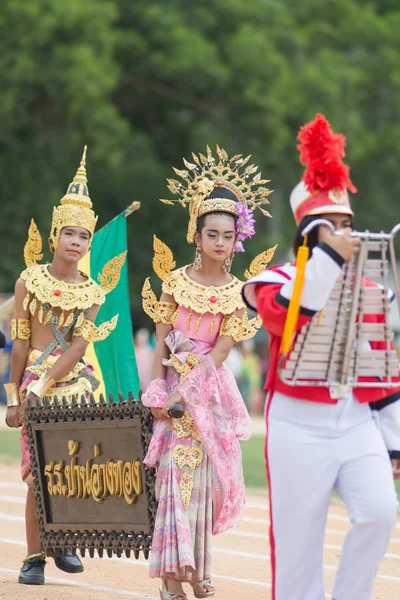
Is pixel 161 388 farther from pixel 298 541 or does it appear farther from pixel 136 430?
pixel 298 541

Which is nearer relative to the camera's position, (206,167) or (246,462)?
(206,167)

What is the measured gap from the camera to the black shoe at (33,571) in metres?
7.19

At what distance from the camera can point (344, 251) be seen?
474cm

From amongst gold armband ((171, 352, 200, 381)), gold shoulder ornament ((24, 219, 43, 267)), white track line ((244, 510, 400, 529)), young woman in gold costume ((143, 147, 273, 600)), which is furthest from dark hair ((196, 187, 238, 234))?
white track line ((244, 510, 400, 529))

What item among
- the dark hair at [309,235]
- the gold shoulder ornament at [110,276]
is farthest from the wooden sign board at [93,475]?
the dark hair at [309,235]

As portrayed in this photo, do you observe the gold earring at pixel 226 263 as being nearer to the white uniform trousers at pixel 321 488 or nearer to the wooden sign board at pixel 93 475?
the wooden sign board at pixel 93 475

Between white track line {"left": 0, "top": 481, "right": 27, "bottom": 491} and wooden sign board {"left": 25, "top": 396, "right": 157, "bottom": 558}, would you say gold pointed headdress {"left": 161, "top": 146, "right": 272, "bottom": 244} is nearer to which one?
wooden sign board {"left": 25, "top": 396, "right": 157, "bottom": 558}

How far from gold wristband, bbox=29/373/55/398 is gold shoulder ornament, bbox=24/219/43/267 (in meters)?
0.75

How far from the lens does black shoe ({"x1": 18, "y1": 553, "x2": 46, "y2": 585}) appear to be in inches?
283

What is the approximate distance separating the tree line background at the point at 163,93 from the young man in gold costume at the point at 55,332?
61.6ft

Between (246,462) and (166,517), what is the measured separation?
9261 mm

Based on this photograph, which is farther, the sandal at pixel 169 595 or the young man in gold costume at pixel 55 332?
the young man in gold costume at pixel 55 332

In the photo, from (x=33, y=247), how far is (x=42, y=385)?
90 centimetres

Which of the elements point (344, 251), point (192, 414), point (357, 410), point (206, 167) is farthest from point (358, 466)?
point (206, 167)
